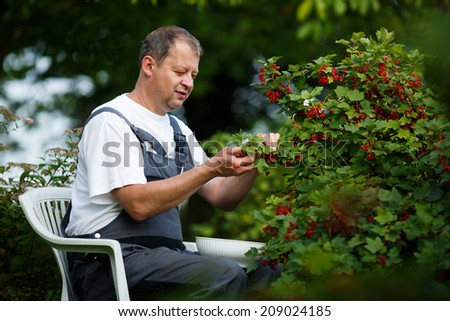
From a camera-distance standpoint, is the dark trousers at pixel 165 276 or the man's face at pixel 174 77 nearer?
the dark trousers at pixel 165 276

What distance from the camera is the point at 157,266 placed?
261 cm

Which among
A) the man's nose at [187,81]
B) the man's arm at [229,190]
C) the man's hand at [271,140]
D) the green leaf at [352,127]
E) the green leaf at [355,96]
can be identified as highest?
the green leaf at [355,96]

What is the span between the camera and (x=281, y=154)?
2.48 metres

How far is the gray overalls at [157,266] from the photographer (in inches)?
101

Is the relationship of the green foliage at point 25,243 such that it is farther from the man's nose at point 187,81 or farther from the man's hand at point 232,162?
the man's hand at point 232,162

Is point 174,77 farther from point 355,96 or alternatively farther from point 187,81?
point 355,96

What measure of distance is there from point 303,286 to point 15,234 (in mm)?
2230

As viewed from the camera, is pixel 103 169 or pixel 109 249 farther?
pixel 103 169

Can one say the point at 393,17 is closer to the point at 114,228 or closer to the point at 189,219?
the point at 189,219

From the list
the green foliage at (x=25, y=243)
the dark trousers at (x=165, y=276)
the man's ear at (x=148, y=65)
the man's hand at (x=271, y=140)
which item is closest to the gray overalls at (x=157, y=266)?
the dark trousers at (x=165, y=276)

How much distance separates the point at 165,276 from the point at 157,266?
0.14ft

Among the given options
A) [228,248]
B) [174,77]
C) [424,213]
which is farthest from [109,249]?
[424,213]

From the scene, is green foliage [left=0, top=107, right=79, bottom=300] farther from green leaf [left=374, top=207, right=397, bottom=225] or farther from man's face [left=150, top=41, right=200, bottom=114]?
green leaf [left=374, top=207, right=397, bottom=225]

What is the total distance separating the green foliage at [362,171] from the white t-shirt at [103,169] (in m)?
0.54
